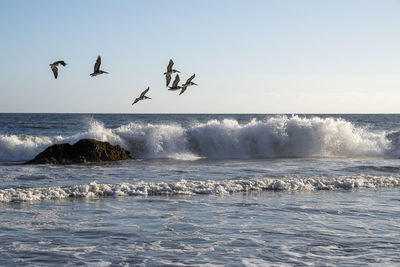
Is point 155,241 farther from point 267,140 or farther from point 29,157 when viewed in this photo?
point 267,140

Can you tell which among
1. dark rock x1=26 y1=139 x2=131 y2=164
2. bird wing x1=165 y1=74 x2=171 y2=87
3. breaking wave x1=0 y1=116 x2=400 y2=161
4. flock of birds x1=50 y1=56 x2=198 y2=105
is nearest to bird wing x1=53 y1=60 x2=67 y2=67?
flock of birds x1=50 y1=56 x2=198 y2=105

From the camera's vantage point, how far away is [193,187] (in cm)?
1230

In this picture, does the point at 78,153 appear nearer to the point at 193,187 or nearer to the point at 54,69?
the point at 54,69

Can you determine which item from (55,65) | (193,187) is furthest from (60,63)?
(193,187)

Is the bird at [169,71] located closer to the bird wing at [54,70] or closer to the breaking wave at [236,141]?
the bird wing at [54,70]

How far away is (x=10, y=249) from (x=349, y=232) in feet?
16.3

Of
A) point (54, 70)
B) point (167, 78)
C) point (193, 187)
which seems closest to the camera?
point (193, 187)

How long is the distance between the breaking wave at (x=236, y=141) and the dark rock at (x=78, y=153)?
12.2 ft

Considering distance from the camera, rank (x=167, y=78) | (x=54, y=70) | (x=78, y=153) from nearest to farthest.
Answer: (x=54, y=70)
(x=167, y=78)
(x=78, y=153)

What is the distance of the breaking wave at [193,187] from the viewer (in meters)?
11.1

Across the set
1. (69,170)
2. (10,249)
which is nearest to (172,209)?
(10,249)

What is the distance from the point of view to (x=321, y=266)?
641cm

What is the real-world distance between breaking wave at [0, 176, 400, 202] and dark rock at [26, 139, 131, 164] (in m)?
6.47

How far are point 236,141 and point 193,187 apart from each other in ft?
41.8
